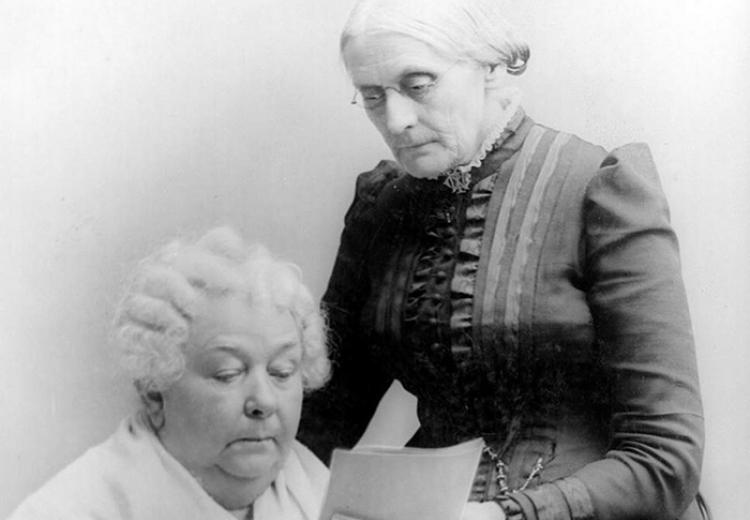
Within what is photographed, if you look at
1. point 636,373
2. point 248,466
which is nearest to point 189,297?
point 248,466

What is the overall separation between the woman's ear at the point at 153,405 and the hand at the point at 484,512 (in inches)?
16.1

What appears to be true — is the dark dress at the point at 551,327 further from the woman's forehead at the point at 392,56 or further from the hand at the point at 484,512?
the woman's forehead at the point at 392,56

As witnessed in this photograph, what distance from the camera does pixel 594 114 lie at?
4.18 feet

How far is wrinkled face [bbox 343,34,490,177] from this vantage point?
1.18 meters

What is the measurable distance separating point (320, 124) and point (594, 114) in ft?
1.26

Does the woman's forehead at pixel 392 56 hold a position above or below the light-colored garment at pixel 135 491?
above

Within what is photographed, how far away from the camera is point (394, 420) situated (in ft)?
4.30

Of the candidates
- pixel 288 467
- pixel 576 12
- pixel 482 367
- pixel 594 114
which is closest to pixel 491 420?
pixel 482 367

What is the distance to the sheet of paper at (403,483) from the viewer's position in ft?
3.76

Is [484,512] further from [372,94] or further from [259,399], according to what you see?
[372,94]

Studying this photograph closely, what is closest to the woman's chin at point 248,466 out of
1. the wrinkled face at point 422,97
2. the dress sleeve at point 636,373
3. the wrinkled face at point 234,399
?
the wrinkled face at point 234,399

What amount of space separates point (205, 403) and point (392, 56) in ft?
1.63

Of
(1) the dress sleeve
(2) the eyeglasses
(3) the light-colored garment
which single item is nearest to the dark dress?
(1) the dress sleeve

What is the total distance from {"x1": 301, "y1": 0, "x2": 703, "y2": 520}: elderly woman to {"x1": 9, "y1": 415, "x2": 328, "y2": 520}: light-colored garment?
23 centimetres
